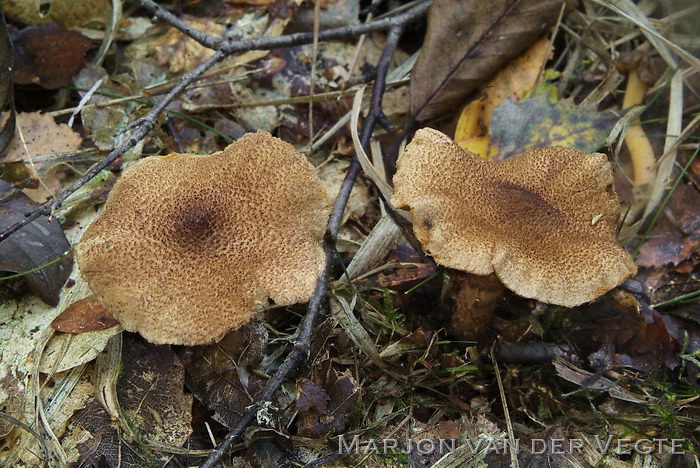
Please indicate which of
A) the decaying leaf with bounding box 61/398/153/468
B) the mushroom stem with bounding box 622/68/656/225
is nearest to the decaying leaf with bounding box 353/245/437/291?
the mushroom stem with bounding box 622/68/656/225

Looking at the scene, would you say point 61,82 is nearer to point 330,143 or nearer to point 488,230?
point 330,143

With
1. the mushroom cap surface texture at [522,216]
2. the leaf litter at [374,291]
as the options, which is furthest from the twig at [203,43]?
the mushroom cap surface texture at [522,216]

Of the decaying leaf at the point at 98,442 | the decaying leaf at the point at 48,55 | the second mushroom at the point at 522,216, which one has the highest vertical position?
the decaying leaf at the point at 48,55

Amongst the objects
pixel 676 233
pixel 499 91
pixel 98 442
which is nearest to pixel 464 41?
pixel 499 91

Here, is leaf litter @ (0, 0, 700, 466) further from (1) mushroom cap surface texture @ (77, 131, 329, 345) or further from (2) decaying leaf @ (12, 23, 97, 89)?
(1) mushroom cap surface texture @ (77, 131, 329, 345)

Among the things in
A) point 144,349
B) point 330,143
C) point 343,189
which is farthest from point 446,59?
point 144,349

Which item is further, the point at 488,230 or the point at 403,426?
the point at 403,426

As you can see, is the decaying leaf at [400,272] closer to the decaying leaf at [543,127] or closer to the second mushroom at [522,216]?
the second mushroom at [522,216]
